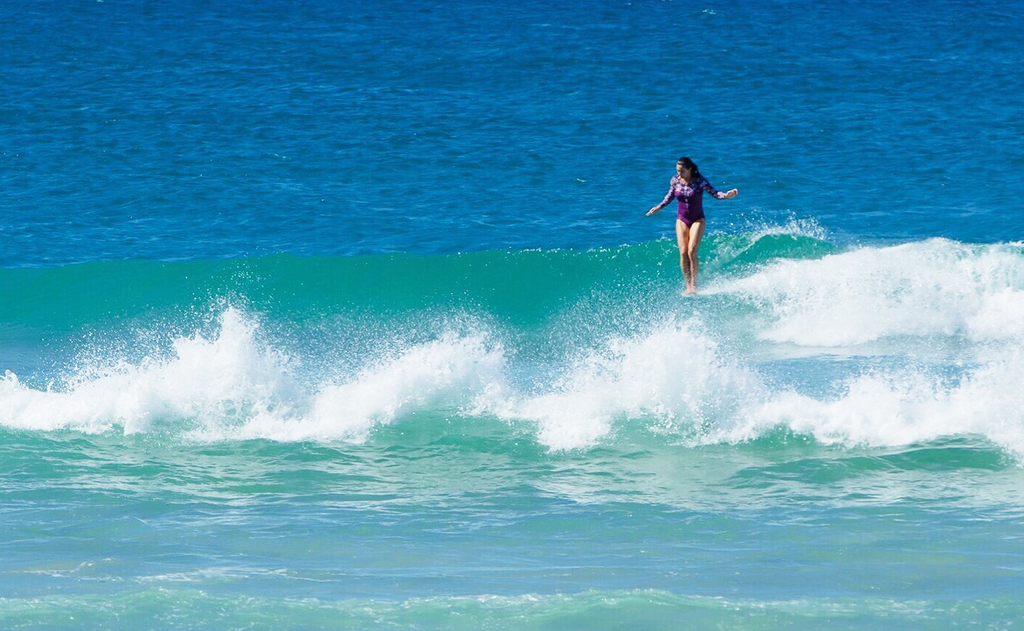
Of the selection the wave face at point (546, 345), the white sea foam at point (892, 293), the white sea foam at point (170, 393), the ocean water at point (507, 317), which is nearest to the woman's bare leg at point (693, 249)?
the wave face at point (546, 345)

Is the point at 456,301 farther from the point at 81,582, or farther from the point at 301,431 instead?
the point at 81,582

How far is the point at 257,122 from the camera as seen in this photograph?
2372 cm

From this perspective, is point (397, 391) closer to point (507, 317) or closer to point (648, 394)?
point (648, 394)

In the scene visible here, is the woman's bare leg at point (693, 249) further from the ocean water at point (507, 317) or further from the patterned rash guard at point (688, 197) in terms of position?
the ocean water at point (507, 317)

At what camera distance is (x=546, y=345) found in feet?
46.3

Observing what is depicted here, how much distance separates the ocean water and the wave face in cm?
5

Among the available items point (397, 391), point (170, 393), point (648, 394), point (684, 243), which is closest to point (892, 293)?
point (684, 243)

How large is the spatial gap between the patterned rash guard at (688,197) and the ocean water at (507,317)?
4.25 feet

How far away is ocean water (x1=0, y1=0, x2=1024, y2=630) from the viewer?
689 centimetres

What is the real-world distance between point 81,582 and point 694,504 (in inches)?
145

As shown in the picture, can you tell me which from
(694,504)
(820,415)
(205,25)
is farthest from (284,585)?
(205,25)

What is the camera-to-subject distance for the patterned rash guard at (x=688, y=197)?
1358cm

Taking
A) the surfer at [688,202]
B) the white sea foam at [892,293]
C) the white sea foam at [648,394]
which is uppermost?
the surfer at [688,202]

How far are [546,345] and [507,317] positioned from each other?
1562 mm
